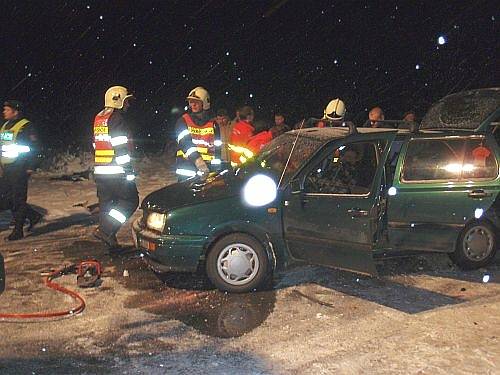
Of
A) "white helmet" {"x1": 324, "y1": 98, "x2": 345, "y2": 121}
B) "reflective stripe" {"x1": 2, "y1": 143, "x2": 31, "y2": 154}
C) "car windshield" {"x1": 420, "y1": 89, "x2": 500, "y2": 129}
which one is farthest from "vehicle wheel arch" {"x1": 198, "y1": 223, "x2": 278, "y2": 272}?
"reflective stripe" {"x1": 2, "y1": 143, "x2": 31, "y2": 154}

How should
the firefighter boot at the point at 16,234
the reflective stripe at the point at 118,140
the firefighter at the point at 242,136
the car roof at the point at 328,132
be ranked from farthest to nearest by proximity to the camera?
the firefighter at the point at 242,136 < the firefighter boot at the point at 16,234 < the reflective stripe at the point at 118,140 < the car roof at the point at 328,132

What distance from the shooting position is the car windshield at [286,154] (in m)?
5.95

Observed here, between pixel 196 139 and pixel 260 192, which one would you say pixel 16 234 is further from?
pixel 260 192

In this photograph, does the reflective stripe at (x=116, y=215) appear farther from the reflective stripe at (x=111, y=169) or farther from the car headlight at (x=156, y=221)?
the car headlight at (x=156, y=221)

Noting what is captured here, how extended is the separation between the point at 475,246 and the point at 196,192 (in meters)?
3.25

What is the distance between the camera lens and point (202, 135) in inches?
302

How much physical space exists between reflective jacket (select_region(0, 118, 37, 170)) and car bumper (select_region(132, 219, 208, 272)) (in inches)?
131

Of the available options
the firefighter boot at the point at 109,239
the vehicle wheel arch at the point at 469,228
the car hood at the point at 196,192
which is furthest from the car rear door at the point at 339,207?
the firefighter boot at the point at 109,239

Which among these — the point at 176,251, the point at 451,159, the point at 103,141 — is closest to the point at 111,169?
the point at 103,141

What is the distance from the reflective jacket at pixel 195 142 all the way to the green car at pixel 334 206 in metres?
0.87

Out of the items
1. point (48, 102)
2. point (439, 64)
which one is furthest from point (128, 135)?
point (439, 64)

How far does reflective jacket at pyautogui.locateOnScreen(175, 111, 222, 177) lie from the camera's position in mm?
7375

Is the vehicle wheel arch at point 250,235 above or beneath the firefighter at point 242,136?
beneath

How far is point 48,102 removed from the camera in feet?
60.9
